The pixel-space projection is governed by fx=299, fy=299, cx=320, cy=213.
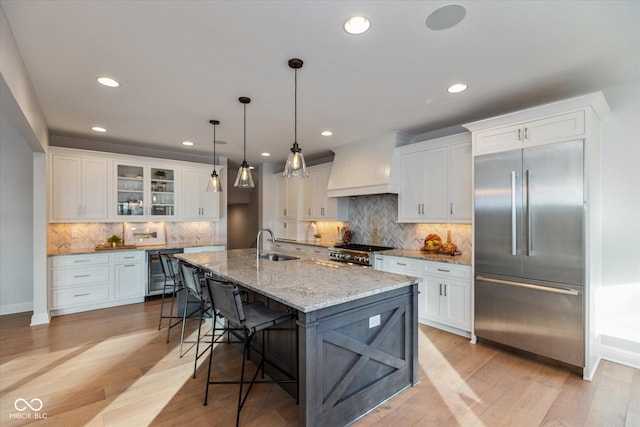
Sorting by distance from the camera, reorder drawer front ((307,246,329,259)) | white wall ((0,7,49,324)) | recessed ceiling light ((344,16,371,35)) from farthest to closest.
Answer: drawer front ((307,246,329,259)), white wall ((0,7,49,324)), recessed ceiling light ((344,16,371,35))

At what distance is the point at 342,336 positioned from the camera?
78.7 inches

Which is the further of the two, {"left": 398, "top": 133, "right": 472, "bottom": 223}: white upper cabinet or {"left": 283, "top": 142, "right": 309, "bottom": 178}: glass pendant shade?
{"left": 398, "top": 133, "right": 472, "bottom": 223}: white upper cabinet

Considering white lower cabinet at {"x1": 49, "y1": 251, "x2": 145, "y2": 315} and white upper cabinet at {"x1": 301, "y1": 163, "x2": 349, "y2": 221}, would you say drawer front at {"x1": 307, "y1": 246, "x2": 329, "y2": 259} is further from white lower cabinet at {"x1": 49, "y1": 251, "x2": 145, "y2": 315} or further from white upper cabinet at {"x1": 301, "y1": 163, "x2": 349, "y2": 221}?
white lower cabinet at {"x1": 49, "y1": 251, "x2": 145, "y2": 315}

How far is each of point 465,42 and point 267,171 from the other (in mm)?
5235

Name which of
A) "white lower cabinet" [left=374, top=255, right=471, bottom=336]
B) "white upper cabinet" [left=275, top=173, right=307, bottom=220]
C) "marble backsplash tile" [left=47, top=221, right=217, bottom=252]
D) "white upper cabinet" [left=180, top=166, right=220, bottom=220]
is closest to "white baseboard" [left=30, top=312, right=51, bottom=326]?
"marble backsplash tile" [left=47, top=221, right=217, bottom=252]

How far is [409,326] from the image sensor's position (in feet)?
8.05

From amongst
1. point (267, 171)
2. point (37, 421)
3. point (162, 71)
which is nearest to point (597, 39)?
point (162, 71)

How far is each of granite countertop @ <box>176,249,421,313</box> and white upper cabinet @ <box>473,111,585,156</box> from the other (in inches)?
68.9

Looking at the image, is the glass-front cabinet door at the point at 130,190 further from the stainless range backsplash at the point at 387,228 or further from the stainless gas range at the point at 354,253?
the stainless range backsplash at the point at 387,228

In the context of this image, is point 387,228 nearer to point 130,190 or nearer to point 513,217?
point 513,217

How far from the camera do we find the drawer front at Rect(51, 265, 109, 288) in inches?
166

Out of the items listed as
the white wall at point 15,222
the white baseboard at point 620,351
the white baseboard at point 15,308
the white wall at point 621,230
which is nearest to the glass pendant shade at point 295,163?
the white wall at point 621,230

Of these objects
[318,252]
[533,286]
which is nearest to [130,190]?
[318,252]

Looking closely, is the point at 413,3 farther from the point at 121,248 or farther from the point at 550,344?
the point at 121,248
